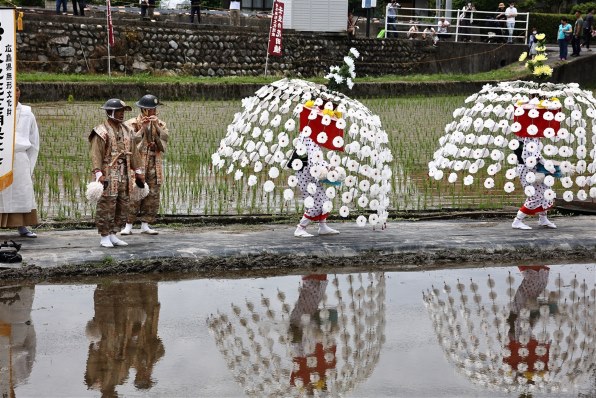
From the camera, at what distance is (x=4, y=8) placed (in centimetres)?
833

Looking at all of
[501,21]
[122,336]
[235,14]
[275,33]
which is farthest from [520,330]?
[501,21]

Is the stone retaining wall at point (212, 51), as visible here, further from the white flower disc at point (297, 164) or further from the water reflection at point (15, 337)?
the water reflection at point (15, 337)

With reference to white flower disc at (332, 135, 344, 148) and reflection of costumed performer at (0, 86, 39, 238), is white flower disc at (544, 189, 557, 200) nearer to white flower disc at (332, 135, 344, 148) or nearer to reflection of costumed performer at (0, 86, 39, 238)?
white flower disc at (332, 135, 344, 148)

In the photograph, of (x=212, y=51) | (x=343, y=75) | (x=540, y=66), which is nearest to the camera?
(x=343, y=75)

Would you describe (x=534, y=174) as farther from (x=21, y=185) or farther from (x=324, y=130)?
(x=21, y=185)

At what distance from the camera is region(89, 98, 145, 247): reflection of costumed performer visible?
27.4ft

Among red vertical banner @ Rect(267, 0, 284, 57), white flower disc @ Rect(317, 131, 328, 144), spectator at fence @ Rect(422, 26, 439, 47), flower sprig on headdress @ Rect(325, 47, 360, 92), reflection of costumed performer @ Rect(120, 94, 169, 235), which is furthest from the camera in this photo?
spectator at fence @ Rect(422, 26, 439, 47)

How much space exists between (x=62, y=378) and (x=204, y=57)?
2184 centimetres

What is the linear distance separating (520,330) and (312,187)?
2.86 m

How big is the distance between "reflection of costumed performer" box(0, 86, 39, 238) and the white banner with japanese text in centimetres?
28

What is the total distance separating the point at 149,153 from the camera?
9.20 m

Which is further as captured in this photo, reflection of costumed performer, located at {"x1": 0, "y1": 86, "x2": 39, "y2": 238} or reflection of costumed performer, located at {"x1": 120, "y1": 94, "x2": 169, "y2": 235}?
reflection of costumed performer, located at {"x1": 120, "y1": 94, "x2": 169, "y2": 235}

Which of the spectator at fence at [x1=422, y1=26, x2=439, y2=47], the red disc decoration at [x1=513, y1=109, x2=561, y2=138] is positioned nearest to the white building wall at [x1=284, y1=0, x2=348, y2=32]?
the spectator at fence at [x1=422, y1=26, x2=439, y2=47]

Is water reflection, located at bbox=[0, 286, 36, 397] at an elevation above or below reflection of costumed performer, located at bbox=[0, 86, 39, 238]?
below
